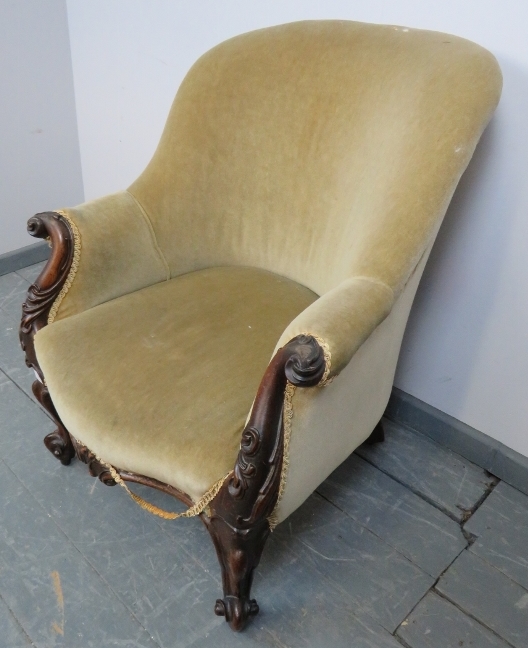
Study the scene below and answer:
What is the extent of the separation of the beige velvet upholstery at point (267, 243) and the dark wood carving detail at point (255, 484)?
33 mm

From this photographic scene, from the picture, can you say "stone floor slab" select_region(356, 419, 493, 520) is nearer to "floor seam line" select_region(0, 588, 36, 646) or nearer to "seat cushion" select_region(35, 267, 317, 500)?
"seat cushion" select_region(35, 267, 317, 500)

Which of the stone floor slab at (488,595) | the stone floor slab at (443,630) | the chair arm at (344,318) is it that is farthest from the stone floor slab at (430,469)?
the chair arm at (344,318)

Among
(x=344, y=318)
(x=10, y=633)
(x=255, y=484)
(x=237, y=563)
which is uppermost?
(x=344, y=318)

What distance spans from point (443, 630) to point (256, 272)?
2.59 feet

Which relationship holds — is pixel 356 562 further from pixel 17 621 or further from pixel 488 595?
pixel 17 621

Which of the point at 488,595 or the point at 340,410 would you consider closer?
the point at 340,410

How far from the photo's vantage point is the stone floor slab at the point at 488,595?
1069mm

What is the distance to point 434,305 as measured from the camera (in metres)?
1.33

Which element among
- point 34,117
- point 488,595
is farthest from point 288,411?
point 34,117

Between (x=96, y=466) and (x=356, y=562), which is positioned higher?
(x=96, y=466)

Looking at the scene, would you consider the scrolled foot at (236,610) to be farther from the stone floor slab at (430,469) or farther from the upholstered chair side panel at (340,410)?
the stone floor slab at (430,469)

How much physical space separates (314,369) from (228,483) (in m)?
0.24

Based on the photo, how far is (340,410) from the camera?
978mm

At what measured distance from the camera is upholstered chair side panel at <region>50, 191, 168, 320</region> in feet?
3.72
